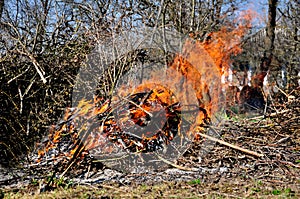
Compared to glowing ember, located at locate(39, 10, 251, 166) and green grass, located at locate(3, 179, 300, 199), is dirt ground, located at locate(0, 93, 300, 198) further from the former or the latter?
glowing ember, located at locate(39, 10, 251, 166)

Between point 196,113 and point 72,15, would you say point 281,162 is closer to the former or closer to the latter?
point 196,113

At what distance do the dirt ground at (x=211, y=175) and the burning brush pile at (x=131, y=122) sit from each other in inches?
8.5

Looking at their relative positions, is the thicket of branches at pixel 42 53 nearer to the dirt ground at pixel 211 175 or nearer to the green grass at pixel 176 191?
the dirt ground at pixel 211 175

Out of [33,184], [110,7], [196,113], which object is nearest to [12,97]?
[33,184]

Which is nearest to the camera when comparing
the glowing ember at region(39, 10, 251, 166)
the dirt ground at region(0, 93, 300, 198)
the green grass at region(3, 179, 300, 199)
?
the green grass at region(3, 179, 300, 199)

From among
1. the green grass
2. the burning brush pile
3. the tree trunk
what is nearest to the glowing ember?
the burning brush pile

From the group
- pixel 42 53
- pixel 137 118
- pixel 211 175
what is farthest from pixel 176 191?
pixel 42 53

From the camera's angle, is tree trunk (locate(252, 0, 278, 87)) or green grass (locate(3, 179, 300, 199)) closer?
green grass (locate(3, 179, 300, 199))

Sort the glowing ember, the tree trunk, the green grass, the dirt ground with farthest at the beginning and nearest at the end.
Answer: the tree trunk < the glowing ember < the dirt ground < the green grass

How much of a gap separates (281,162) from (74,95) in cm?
286

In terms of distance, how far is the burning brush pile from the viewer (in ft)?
13.4

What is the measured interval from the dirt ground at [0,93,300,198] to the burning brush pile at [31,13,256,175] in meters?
0.22

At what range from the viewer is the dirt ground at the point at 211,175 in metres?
3.28

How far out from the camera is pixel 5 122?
432 cm
